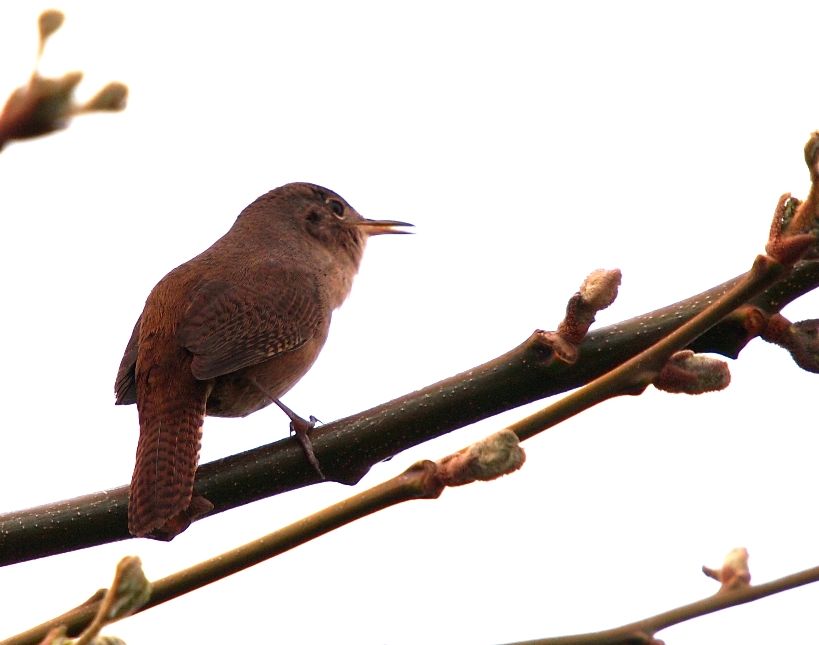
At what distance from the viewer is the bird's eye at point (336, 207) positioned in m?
5.44

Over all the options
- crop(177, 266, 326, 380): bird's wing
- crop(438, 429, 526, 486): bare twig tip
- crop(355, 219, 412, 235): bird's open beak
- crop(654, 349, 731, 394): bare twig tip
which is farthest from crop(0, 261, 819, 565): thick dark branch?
crop(355, 219, 412, 235): bird's open beak

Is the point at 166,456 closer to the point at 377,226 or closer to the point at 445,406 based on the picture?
the point at 445,406

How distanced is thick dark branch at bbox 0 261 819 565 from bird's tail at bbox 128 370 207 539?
0.06 meters

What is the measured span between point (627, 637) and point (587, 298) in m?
0.78

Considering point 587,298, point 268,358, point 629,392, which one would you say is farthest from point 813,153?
point 268,358

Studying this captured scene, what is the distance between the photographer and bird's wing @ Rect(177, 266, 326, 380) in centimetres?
371

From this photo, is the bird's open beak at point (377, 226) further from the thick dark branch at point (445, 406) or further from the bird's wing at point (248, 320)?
the thick dark branch at point (445, 406)

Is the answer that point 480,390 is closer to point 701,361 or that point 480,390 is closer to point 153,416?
point 701,361

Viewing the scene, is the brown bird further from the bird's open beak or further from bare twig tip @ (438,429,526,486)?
bare twig tip @ (438,429,526,486)

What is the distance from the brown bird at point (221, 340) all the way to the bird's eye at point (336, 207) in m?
0.47

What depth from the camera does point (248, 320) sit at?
3.96m

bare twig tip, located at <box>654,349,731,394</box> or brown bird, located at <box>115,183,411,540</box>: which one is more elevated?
brown bird, located at <box>115,183,411,540</box>

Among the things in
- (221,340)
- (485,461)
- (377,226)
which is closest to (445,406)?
(485,461)

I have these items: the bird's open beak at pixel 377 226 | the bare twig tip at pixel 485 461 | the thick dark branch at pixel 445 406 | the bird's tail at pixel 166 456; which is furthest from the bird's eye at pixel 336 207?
the bare twig tip at pixel 485 461
